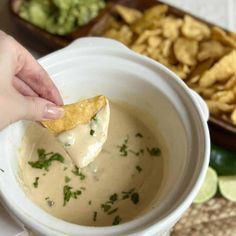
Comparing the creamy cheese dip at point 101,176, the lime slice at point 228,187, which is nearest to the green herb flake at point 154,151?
the creamy cheese dip at point 101,176

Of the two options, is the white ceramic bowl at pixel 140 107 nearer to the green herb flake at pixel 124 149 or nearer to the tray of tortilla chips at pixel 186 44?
the green herb flake at pixel 124 149

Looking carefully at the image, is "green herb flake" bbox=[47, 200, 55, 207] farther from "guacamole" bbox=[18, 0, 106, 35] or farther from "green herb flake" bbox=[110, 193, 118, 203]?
"guacamole" bbox=[18, 0, 106, 35]

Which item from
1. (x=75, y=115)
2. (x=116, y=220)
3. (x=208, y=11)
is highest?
(x=75, y=115)

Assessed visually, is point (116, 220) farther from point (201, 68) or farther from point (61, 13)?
point (61, 13)

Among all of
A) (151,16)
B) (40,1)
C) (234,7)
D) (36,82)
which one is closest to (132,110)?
(36,82)

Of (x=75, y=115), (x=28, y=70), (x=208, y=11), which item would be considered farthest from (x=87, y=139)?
(x=208, y=11)
